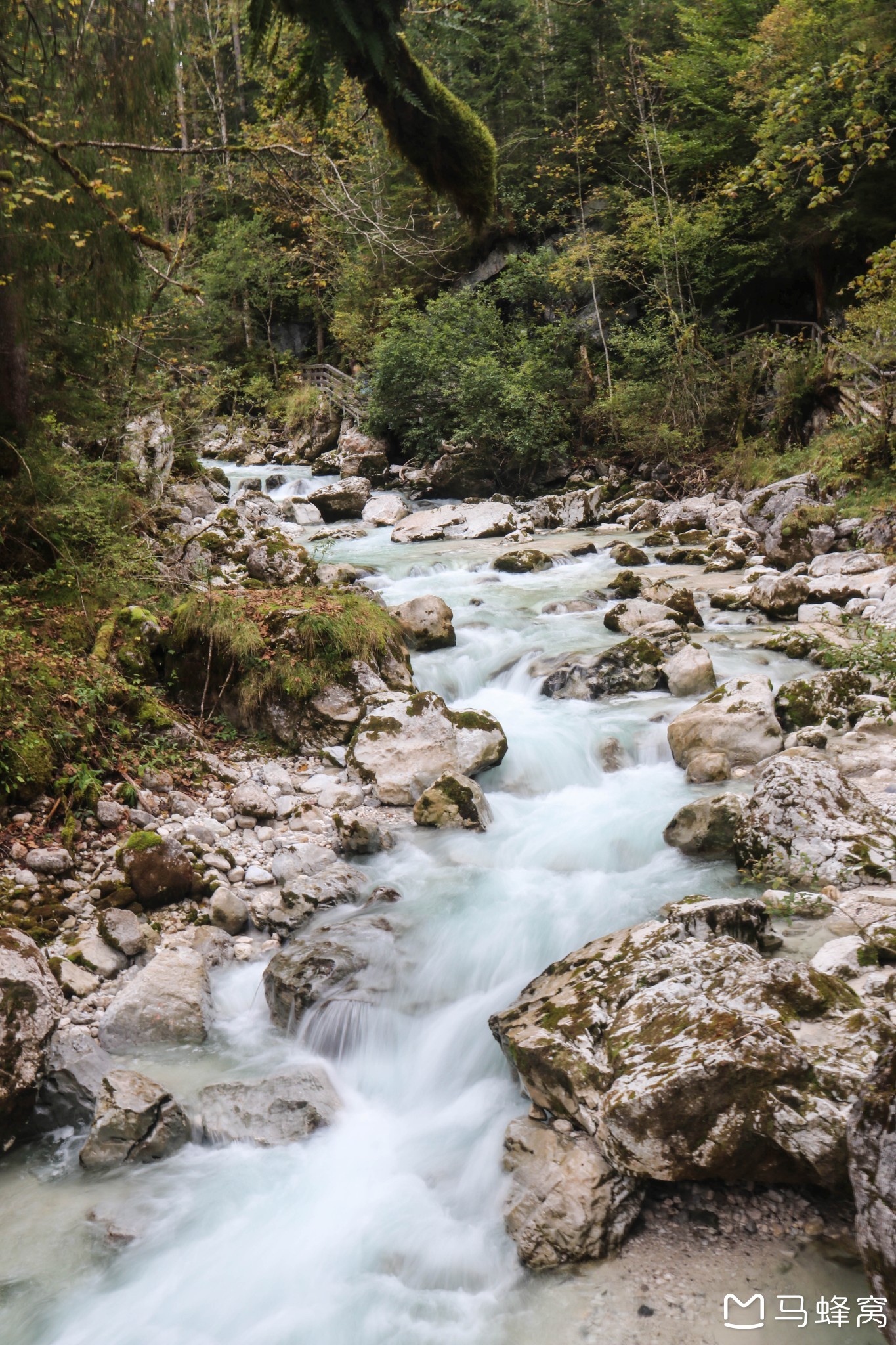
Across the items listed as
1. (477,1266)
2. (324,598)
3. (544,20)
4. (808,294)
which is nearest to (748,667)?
(324,598)

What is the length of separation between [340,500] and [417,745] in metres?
12.6

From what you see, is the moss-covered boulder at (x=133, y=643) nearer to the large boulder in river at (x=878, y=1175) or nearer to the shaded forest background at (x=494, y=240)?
the shaded forest background at (x=494, y=240)

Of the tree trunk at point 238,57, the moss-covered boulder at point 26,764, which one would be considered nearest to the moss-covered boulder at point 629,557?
the tree trunk at point 238,57

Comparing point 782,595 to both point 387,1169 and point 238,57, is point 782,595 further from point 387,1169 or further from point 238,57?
point 238,57

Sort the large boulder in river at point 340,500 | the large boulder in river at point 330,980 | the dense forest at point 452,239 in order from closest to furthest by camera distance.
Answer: the large boulder in river at point 330,980 → the dense forest at point 452,239 → the large boulder in river at point 340,500

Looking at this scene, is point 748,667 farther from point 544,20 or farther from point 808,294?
point 544,20

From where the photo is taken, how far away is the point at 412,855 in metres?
5.73

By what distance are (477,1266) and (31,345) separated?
763 centimetres

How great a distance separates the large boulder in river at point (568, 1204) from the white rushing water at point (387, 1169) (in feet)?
0.41

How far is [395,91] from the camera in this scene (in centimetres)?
366

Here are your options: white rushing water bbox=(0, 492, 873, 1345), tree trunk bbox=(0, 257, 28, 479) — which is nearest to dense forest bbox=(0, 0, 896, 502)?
tree trunk bbox=(0, 257, 28, 479)

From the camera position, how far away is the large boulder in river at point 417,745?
641 centimetres

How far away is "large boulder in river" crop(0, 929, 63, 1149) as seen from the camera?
11.3ft

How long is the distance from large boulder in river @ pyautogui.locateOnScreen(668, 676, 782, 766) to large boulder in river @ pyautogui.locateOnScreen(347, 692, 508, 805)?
1558mm
